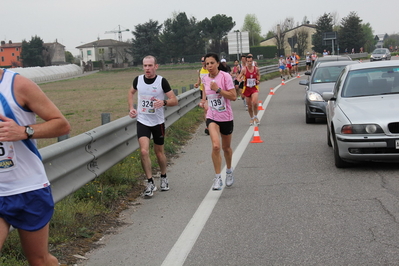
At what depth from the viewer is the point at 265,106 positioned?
2088 cm

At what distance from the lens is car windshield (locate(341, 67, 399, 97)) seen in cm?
993

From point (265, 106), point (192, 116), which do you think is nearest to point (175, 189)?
point (192, 116)

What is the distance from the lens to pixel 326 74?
17062 millimetres

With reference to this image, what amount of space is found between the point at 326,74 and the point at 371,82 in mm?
7015

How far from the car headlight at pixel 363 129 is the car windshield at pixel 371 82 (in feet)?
4.66

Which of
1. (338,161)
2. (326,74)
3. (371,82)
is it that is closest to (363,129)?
(338,161)

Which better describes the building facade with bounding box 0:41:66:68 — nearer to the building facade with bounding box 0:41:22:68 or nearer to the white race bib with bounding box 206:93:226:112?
the building facade with bounding box 0:41:22:68

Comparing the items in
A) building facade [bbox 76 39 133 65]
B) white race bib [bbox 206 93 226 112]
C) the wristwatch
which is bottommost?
white race bib [bbox 206 93 226 112]

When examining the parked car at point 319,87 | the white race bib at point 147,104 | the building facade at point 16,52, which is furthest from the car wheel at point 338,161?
the building facade at point 16,52

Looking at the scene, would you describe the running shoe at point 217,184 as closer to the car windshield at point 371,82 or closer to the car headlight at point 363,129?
the car headlight at point 363,129

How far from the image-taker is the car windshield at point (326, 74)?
16.8m

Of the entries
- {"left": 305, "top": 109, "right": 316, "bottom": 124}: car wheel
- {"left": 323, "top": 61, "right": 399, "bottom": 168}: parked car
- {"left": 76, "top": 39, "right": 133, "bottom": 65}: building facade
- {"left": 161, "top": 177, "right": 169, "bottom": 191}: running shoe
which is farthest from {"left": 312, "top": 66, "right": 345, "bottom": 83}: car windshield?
{"left": 76, "top": 39, "right": 133, "bottom": 65}: building facade

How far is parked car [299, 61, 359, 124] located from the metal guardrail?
6.44 m

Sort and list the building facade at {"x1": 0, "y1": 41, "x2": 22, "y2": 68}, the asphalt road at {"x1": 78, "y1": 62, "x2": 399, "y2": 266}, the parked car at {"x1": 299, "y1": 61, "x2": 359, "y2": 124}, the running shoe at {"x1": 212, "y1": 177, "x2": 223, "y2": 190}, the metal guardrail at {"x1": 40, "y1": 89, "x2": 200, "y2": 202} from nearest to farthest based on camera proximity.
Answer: the asphalt road at {"x1": 78, "y1": 62, "x2": 399, "y2": 266} < the metal guardrail at {"x1": 40, "y1": 89, "x2": 200, "y2": 202} < the running shoe at {"x1": 212, "y1": 177, "x2": 223, "y2": 190} < the parked car at {"x1": 299, "y1": 61, "x2": 359, "y2": 124} < the building facade at {"x1": 0, "y1": 41, "x2": 22, "y2": 68}
